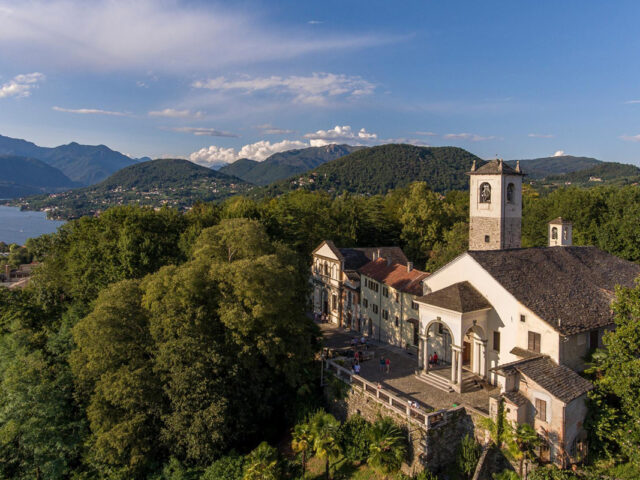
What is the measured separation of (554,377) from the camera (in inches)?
800

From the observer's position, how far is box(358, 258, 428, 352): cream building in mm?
32938

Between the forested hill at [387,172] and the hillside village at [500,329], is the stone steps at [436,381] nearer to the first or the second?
the hillside village at [500,329]

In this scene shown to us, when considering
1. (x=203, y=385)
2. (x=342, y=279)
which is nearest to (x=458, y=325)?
(x=203, y=385)

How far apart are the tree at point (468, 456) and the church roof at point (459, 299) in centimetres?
682

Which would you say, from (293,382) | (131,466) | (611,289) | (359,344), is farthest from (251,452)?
(611,289)

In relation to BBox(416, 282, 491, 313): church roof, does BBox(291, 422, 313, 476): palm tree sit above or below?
below

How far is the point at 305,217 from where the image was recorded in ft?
196

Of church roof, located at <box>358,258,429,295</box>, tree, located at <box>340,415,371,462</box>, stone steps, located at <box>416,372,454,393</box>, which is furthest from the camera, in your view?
church roof, located at <box>358,258,429,295</box>

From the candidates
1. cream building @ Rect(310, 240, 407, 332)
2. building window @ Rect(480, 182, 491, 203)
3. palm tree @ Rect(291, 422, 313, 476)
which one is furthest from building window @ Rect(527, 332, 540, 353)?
cream building @ Rect(310, 240, 407, 332)

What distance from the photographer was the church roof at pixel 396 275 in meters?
32.7

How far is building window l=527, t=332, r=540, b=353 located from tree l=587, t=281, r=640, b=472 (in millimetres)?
2871

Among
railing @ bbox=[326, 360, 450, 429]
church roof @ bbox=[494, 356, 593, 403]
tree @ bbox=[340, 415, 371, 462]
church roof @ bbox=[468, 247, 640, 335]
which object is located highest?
church roof @ bbox=[468, 247, 640, 335]

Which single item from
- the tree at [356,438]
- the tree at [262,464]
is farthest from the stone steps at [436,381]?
the tree at [262,464]

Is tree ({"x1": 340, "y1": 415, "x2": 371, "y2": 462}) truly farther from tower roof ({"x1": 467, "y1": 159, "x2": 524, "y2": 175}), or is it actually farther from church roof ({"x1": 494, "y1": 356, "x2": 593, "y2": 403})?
tower roof ({"x1": 467, "y1": 159, "x2": 524, "y2": 175})
